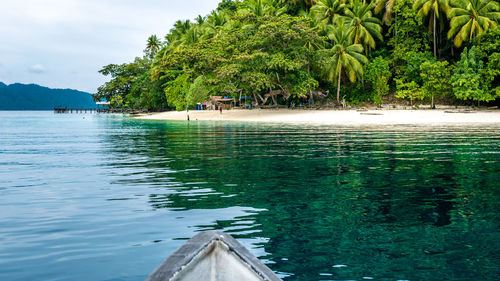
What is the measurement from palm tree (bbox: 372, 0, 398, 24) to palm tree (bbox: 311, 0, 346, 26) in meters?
4.51

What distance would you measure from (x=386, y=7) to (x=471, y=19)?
38.6 ft

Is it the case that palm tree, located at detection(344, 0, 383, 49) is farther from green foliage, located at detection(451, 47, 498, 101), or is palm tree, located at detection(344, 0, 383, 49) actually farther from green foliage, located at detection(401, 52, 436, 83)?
green foliage, located at detection(451, 47, 498, 101)

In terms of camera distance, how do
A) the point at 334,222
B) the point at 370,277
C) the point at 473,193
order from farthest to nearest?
the point at 473,193
the point at 334,222
the point at 370,277

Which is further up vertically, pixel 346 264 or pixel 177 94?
pixel 177 94

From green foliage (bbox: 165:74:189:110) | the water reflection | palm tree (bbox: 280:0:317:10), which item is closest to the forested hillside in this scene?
palm tree (bbox: 280:0:317:10)

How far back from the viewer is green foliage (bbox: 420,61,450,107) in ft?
158

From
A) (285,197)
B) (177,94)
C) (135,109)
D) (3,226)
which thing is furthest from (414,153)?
(135,109)

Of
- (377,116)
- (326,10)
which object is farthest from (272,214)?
(326,10)

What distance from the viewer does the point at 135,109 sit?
365ft

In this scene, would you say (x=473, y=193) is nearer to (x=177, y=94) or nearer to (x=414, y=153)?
(x=414, y=153)

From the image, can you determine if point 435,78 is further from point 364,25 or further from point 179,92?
point 179,92

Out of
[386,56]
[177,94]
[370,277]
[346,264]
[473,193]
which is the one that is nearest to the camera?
[370,277]

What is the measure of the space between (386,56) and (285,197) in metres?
54.9

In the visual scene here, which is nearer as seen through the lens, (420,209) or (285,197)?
(420,209)
